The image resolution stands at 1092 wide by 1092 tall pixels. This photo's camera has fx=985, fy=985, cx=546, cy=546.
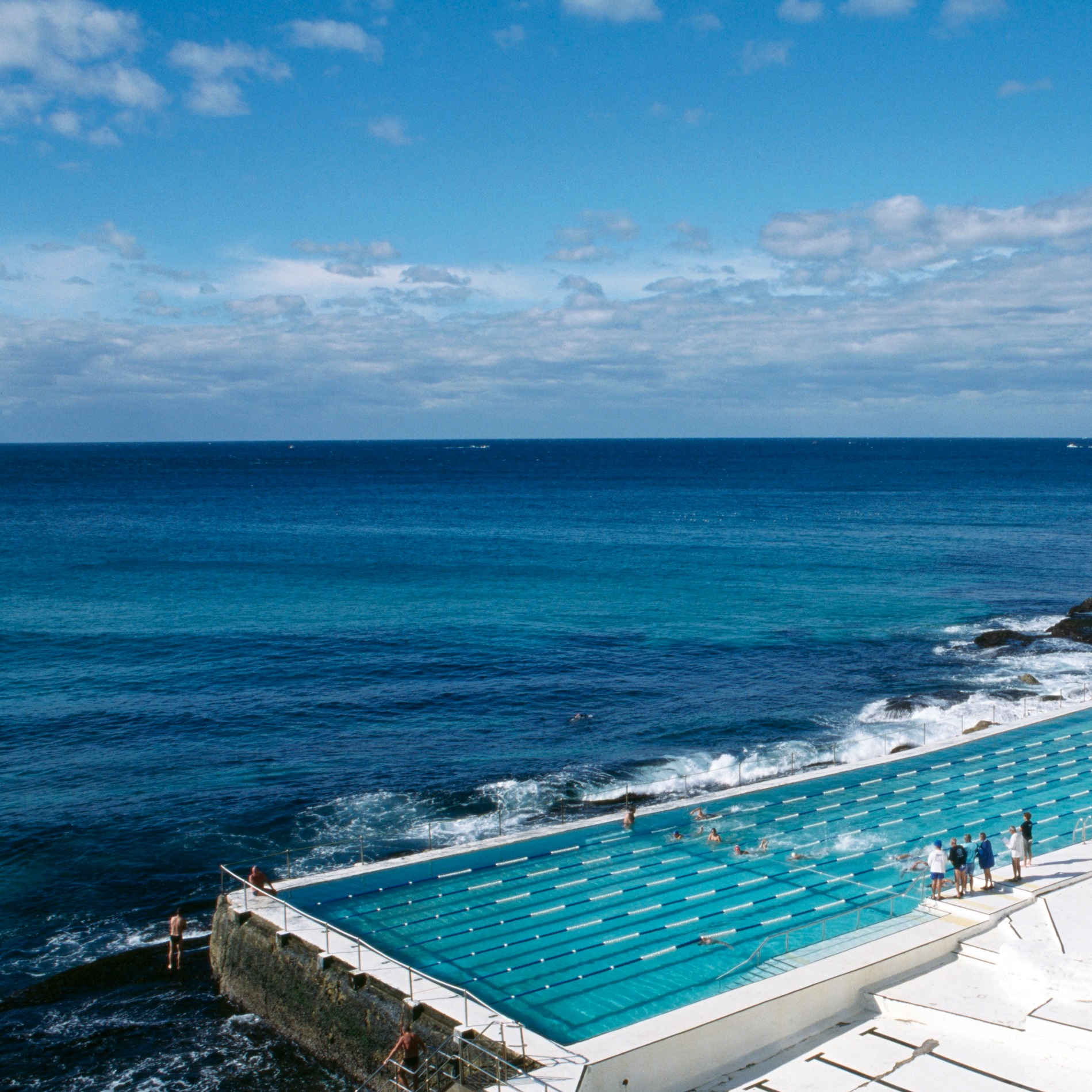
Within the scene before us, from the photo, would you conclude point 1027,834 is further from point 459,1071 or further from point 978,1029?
point 459,1071

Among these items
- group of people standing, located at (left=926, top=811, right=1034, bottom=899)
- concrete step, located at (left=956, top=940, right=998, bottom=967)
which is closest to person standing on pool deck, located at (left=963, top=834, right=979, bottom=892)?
group of people standing, located at (left=926, top=811, right=1034, bottom=899)

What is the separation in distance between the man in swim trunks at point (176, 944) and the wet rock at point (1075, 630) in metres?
42.9

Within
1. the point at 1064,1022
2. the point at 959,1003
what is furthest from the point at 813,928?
the point at 1064,1022

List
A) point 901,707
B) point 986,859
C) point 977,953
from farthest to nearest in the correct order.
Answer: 1. point 901,707
2. point 986,859
3. point 977,953

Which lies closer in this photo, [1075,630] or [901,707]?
[901,707]

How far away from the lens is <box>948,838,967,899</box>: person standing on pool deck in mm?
19016

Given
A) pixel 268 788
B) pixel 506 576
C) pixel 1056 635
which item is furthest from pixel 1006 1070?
pixel 506 576

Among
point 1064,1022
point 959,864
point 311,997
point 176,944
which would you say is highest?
point 959,864

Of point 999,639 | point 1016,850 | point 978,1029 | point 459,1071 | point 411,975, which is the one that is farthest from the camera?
point 999,639

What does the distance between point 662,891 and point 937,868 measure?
5.40m

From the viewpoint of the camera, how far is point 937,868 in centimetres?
1912

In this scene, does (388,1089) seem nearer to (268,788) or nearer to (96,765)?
(268,788)

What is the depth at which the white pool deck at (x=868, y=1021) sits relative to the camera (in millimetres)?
14219

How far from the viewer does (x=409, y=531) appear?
3639 inches
